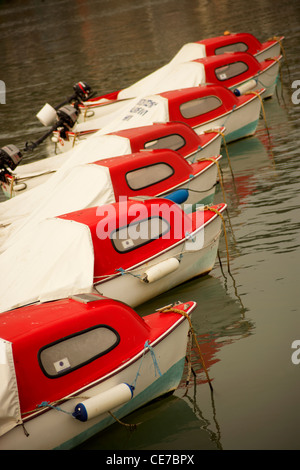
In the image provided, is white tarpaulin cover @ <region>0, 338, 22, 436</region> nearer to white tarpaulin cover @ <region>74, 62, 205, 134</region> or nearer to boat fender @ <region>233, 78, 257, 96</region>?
white tarpaulin cover @ <region>74, 62, 205, 134</region>

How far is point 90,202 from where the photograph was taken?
13.0 m

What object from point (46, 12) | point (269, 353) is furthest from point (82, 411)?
point (46, 12)

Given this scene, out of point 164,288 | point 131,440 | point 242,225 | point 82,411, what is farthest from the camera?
point 242,225

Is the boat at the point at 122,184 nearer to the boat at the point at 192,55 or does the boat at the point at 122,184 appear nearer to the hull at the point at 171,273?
the hull at the point at 171,273

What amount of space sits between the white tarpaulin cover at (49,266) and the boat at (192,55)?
9886 millimetres

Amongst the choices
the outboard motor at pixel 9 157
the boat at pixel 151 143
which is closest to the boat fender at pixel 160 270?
the boat at pixel 151 143

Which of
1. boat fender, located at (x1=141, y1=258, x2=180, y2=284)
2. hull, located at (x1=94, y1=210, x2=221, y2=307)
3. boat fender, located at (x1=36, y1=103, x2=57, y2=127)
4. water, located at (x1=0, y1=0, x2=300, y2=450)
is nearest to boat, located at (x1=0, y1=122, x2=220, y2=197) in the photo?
water, located at (x1=0, y1=0, x2=300, y2=450)

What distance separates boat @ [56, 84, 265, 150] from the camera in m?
16.9

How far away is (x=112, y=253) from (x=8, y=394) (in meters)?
3.62

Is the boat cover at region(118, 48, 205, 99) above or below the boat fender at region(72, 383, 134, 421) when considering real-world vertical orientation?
above

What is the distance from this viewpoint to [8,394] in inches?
308

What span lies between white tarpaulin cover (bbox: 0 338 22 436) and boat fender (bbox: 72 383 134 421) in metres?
0.66
